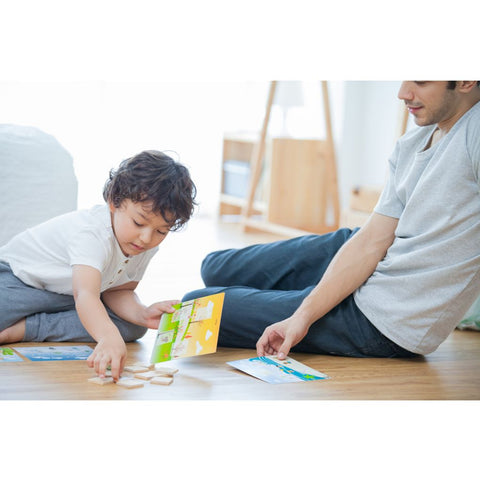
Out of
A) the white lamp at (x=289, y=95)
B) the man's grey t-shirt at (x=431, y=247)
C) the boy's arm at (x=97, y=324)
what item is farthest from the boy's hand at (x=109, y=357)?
the white lamp at (x=289, y=95)

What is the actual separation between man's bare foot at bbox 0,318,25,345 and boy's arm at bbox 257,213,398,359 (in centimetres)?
52

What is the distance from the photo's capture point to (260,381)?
53.0 inches

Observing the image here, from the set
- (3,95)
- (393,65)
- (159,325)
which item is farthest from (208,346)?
(3,95)

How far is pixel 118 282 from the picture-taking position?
1603 millimetres

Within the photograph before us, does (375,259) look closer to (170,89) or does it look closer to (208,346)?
(208,346)

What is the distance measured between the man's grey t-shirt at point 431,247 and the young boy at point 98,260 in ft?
1.42

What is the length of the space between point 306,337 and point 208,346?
28cm

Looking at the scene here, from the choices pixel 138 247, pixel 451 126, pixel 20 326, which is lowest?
A: pixel 20 326

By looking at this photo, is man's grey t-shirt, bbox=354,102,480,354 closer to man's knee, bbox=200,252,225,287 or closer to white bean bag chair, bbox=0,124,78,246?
man's knee, bbox=200,252,225,287

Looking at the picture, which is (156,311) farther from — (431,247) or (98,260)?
(431,247)

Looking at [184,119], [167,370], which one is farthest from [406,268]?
[184,119]

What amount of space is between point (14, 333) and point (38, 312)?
7 centimetres

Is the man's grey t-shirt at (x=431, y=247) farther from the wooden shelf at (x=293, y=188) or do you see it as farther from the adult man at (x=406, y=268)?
the wooden shelf at (x=293, y=188)

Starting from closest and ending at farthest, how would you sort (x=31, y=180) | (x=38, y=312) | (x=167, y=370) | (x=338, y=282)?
(x=167, y=370) → (x=338, y=282) → (x=38, y=312) → (x=31, y=180)
